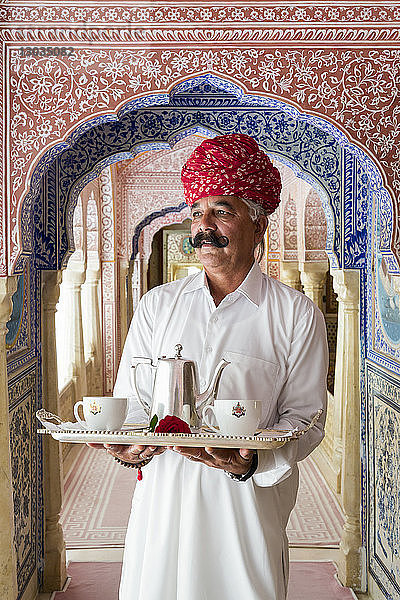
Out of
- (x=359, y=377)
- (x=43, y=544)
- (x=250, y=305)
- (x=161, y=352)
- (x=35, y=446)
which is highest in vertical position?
(x=250, y=305)

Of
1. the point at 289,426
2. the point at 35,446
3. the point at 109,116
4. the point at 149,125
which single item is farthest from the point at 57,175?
the point at 289,426

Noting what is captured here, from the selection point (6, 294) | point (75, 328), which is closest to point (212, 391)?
point (6, 294)

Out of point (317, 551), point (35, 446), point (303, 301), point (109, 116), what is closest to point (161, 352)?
point (303, 301)

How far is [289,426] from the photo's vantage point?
6.82 ft

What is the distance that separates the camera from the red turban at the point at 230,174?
2.26 m

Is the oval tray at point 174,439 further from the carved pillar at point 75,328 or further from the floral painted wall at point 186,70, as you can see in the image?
the carved pillar at point 75,328

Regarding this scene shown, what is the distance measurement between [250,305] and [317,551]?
331cm

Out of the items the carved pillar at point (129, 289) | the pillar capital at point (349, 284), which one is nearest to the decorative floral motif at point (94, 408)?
the pillar capital at point (349, 284)

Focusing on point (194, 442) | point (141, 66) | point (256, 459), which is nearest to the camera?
point (194, 442)

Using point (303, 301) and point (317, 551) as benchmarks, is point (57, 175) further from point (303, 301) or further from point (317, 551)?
point (317, 551)

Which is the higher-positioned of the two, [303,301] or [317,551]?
[303,301]

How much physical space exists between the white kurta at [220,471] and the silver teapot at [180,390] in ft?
0.34

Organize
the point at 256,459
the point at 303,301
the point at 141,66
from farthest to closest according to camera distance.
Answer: the point at 141,66
the point at 303,301
the point at 256,459

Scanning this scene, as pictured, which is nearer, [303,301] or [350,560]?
[303,301]
